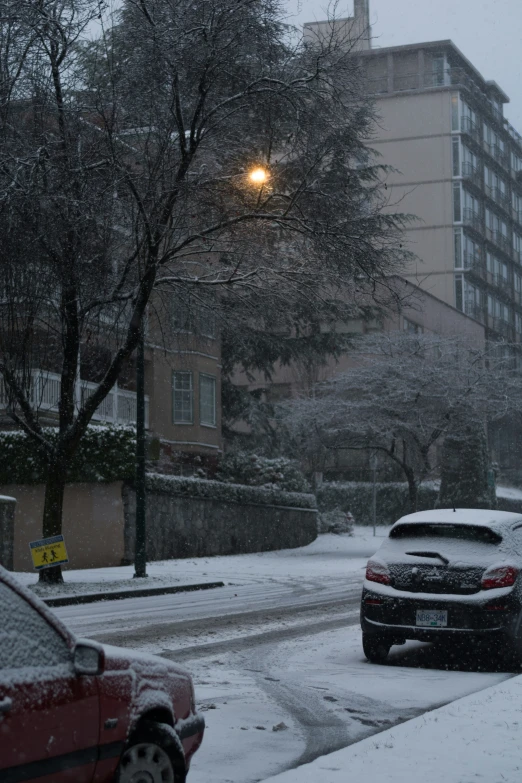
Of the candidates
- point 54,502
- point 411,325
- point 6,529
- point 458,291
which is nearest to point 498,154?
point 458,291

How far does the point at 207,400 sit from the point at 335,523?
907cm

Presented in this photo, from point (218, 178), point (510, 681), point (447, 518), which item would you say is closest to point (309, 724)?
point (510, 681)

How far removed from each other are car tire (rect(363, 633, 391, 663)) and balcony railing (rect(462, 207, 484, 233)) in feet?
210

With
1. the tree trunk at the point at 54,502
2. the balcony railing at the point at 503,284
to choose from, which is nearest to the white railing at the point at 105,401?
the tree trunk at the point at 54,502

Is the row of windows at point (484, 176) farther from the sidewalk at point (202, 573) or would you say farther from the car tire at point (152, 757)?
the car tire at point (152, 757)

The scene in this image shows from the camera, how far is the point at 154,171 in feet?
65.9

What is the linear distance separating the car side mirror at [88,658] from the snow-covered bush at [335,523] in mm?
41230

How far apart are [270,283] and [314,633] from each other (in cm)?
918

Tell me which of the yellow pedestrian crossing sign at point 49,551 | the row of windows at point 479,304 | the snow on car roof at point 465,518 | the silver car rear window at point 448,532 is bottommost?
the yellow pedestrian crossing sign at point 49,551

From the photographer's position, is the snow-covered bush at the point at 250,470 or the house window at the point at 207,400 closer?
the snow-covered bush at the point at 250,470

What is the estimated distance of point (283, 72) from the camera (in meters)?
20.1

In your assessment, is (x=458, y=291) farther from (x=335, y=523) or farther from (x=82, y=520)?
(x=82, y=520)

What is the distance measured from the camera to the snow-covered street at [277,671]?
7367 mm

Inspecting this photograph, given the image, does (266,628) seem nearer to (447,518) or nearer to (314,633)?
(314,633)
